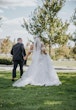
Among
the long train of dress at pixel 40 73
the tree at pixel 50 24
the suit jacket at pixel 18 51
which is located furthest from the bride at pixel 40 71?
the tree at pixel 50 24

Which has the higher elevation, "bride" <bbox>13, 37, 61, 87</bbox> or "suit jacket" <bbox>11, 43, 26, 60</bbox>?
"suit jacket" <bbox>11, 43, 26, 60</bbox>

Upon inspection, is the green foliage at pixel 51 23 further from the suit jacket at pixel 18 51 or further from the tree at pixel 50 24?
the suit jacket at pixel 18 51

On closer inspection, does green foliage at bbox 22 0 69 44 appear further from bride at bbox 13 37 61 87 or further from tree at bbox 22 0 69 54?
bride at bbox 13 37 61 87

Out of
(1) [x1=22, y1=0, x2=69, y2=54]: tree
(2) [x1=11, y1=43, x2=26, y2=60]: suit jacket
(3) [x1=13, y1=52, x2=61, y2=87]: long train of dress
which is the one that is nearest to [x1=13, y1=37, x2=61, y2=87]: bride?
(3) [x1=13, y1=52, x2=61, y2=87]: long train of dress

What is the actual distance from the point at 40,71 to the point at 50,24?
20787 millimetres

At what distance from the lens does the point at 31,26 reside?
37.2 metres

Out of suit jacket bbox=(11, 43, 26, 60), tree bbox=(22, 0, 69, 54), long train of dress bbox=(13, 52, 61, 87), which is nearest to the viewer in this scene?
long train of dress bbox=(13, 52, 61, 87)

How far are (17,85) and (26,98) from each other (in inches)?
146

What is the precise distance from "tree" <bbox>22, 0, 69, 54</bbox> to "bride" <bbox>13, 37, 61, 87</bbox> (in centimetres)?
2025

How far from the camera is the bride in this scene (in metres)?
14.6

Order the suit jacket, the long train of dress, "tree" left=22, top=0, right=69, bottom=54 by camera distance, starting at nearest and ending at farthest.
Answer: the long train of dress → the suit jacket → "tree" left=22, top=0, right=69, bottom=54

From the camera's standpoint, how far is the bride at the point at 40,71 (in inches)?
574

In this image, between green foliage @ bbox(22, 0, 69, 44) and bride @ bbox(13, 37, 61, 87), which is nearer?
bride @ bbox(13, 37, 61, 87)

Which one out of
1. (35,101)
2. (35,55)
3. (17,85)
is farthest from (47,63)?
(35,101)
